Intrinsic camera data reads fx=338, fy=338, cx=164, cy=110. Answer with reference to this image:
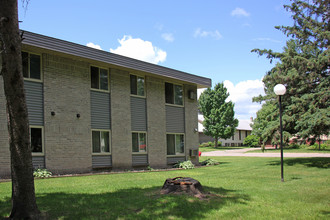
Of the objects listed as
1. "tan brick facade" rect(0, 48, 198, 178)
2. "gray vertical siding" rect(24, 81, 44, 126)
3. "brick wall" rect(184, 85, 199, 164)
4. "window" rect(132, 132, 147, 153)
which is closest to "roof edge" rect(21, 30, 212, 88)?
"tan brick facade" rect(0, 48, 198, 178)

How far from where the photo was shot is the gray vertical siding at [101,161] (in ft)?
52.7

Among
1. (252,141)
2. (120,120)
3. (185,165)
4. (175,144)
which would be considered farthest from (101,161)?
(252,141)

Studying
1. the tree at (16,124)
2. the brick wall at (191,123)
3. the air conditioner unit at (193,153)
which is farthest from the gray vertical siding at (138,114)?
the tree at (16,124)

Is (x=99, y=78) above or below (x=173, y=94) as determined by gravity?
above

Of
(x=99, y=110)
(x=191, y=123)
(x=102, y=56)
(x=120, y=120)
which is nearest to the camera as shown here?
(x=102, y=56)

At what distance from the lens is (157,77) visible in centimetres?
1981

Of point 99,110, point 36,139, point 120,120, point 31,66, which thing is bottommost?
point 36,139

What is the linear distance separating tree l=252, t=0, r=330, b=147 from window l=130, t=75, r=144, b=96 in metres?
7.03

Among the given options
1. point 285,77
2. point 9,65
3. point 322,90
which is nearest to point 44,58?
point 9,65

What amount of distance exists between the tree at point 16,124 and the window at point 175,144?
1489 cm

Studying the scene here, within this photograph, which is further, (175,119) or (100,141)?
(175,119)

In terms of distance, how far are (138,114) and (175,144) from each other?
12.2ft

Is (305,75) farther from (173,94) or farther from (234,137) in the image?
(234,137)

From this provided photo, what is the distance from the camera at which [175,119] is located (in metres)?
21.0
